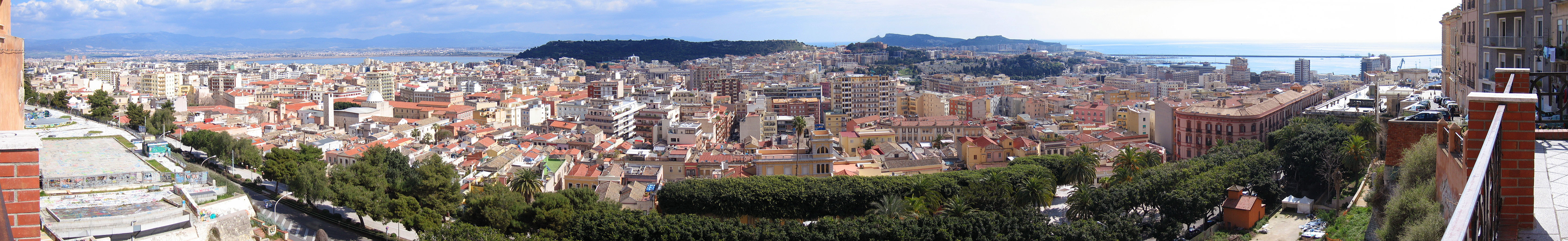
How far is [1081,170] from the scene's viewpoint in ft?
55.1

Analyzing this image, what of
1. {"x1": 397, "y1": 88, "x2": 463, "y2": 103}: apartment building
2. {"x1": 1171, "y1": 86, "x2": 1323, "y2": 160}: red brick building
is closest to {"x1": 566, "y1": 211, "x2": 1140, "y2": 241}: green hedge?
{"x1": 1171, "y1": 86, "x2": 1323, "y2": 160}: red brick building

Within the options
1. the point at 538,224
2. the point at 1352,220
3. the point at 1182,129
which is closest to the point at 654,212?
the point at 538,224

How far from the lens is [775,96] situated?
133 feet

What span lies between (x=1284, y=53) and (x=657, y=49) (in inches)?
3042

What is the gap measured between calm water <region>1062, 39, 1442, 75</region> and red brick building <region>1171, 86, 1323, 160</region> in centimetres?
3399

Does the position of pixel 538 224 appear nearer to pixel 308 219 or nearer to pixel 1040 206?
pixel 308 219

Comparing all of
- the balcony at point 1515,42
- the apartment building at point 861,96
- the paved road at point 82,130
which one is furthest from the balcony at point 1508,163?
the apartment building at point 861,96

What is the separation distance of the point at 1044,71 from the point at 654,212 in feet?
222

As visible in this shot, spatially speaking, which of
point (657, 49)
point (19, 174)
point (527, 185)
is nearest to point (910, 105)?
point (527, 185)

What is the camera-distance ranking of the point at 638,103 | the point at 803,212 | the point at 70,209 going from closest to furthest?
the point at 70,209
the point at 803,212
the point at 638,103

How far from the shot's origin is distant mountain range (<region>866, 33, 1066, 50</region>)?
460 feet

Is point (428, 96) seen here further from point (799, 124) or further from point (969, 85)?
point (969, 85)

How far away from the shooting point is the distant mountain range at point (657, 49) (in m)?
92.6

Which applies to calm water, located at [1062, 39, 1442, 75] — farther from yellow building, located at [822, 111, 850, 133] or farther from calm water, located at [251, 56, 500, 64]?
calm water, located at [251, 56, 500, 64]
